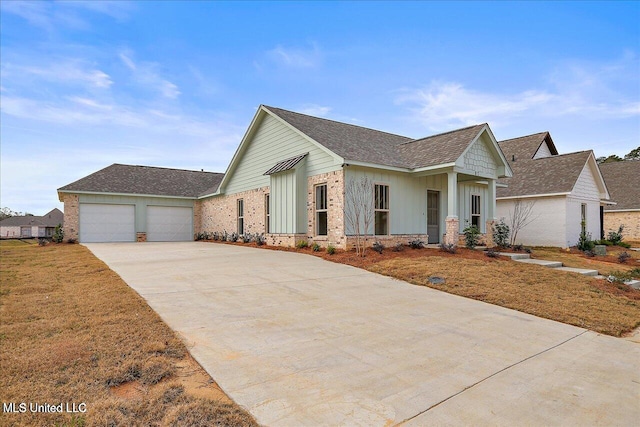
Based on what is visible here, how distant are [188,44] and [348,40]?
654 centimetres

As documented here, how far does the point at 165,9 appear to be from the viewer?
451 inches

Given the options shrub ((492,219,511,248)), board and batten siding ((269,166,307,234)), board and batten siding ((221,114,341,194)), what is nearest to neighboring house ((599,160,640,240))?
shrub ((492,219,511,248))

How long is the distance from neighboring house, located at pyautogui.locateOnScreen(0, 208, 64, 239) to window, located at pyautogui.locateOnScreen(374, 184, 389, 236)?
6249cm

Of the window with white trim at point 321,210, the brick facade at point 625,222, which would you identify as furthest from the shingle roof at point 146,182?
the brick facade at point 625,222

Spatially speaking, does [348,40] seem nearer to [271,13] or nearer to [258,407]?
[271,13]

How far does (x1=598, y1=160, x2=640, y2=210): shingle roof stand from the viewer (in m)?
24.3

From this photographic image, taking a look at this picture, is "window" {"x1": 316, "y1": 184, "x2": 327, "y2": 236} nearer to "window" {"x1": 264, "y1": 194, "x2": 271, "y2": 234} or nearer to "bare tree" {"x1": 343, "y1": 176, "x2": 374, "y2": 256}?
"bare tree" {"x1": 343, "y1": 176, "x2": 374, "y2": 256}

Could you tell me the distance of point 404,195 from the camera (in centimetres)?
1391

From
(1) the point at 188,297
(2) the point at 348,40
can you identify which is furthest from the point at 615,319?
(2) the point at 348,40

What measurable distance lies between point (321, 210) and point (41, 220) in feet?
214

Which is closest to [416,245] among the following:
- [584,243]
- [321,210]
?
[321,210]

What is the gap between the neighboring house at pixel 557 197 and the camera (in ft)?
56.6

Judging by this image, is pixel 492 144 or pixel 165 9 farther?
pixel 492 144

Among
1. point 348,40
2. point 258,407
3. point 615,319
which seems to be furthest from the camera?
point 348,40
